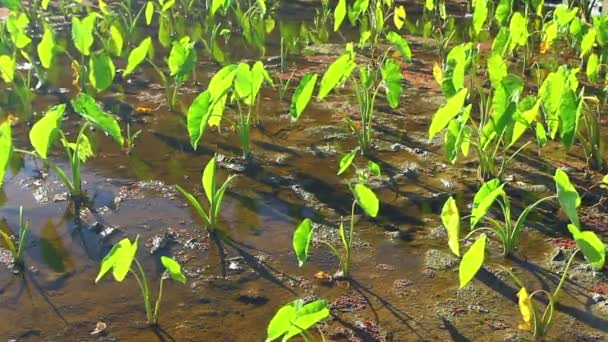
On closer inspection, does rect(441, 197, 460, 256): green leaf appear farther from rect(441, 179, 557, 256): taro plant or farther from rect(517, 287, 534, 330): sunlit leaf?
rect(517, 287, 534, 330): sunlit leaf

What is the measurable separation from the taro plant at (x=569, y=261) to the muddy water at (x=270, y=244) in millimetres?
45

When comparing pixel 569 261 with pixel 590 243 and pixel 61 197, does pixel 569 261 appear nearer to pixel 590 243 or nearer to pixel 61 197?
pixel 590 243

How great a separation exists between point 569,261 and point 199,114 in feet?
3.87

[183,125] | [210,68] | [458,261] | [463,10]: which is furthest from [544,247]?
[463,10]

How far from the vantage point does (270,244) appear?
234cm

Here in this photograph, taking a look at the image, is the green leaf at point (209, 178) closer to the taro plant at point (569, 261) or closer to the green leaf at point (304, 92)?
the green leaf at point (304, 92)

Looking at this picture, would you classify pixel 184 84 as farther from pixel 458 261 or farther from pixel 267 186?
pixel 458 261

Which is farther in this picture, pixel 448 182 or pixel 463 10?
pixel 463 10

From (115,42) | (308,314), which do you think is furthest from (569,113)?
(115,42)

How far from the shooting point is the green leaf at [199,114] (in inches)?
94.0

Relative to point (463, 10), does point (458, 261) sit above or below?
below

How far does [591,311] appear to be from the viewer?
199cm

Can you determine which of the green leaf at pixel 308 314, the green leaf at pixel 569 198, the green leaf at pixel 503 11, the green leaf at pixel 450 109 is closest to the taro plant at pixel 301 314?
the green leaf at pixel 308 314

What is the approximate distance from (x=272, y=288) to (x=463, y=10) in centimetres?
369
